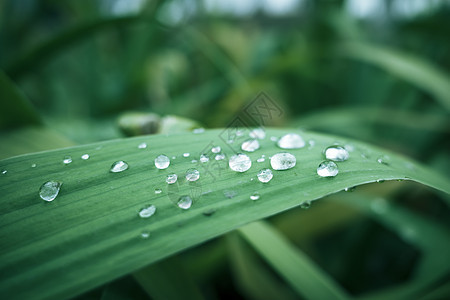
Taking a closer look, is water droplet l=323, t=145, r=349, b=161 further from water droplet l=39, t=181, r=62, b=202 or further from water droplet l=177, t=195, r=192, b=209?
water droplet l=39, t=181, r=62, b=202

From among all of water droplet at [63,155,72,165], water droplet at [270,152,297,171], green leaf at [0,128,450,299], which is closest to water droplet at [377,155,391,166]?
green leaf at [0,128,450,299]

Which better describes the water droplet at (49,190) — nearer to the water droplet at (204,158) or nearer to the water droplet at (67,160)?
the water droplet at (67,160)

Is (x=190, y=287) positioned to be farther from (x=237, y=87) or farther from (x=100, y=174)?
(x=237, y=87)

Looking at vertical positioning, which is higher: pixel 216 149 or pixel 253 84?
pixel 253 84

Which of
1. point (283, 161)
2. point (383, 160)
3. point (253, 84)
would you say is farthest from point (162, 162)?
point (253, 84)

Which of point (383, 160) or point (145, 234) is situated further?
point (383, 160)

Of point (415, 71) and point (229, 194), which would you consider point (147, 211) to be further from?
point (415, 71)
